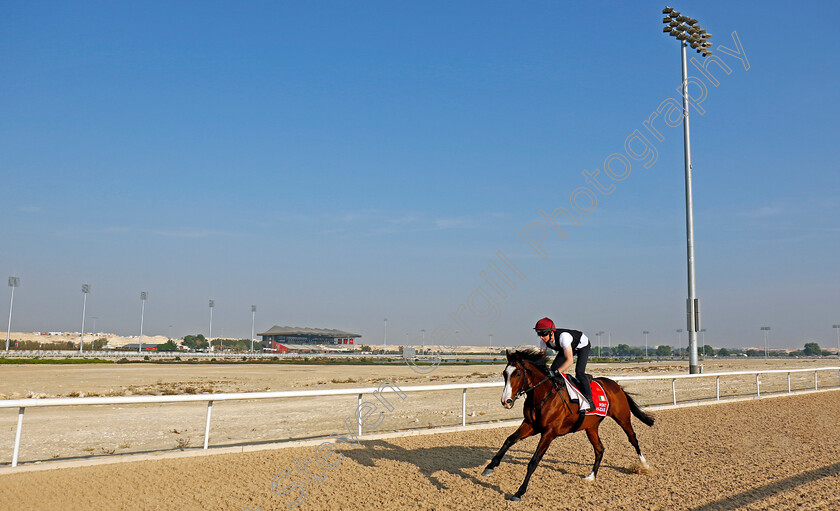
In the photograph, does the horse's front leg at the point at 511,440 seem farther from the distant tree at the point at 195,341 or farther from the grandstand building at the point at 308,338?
the distant tree at the point at 195,341

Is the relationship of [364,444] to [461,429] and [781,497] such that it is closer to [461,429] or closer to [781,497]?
[461,429]

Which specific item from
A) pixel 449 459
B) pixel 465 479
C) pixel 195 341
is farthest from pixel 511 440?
pixel 195 341

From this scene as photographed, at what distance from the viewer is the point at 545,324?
638 centimetres

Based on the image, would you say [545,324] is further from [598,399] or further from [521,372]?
[598,399]

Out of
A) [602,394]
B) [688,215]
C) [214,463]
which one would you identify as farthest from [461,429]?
[688,215]

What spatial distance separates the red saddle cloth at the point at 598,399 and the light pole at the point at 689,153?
11768 millimetres

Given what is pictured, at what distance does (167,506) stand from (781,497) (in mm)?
5516

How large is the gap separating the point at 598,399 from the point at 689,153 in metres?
14.5

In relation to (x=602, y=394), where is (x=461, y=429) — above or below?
below

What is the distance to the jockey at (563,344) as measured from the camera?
637 centimetres

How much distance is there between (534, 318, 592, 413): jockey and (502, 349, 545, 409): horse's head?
15 centimetres

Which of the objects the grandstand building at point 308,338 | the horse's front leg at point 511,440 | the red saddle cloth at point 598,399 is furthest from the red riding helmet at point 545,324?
the grandstand building at point 308,338

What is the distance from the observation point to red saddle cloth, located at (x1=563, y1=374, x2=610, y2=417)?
657cm

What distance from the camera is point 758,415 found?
11898 mm
